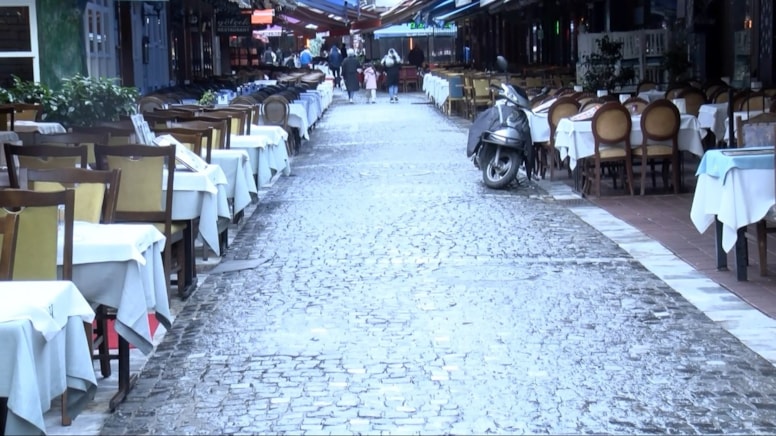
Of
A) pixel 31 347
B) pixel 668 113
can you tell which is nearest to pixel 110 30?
pixel 668 113

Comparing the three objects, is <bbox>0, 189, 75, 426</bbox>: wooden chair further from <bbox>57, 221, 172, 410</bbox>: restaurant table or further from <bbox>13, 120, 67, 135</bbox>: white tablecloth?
<bbox>13, 120, 67, 135</bbox>: white tablecloth

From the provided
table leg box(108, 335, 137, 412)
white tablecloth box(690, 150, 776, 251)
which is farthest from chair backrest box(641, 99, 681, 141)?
table leg box(108, 335, 137, 412)

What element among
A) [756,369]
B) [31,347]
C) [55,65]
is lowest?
[756,369]

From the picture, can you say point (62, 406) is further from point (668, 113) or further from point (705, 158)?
point (668, 113)

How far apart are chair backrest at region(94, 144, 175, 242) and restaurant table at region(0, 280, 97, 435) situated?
122 inches

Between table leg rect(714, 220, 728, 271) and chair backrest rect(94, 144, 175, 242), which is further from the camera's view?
table leg rect(714, 220, 728, 271)

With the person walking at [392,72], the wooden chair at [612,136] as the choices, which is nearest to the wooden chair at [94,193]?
the wooden chair at [612,136]

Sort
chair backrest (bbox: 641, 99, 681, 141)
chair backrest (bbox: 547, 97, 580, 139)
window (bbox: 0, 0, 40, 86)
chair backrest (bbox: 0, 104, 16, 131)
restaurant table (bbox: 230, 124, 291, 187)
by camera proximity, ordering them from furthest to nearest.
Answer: chair backrest (bbox: 547, 97, 580, 139)
window (bbox: 0, 0, 40, 86)
chair backrest (bbox: 641, 99, 681, 141)
restaurant table (bbox: 230, 124, 291, 187)
chair backrest (bbox: 0, 104, 16, 131)

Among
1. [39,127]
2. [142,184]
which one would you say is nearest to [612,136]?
[39,127]

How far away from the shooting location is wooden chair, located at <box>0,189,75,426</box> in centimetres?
520

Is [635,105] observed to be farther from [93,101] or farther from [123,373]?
[123,373]

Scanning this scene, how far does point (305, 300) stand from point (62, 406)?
3.11 metres

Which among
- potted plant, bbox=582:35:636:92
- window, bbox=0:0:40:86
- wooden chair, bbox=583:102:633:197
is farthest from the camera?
potted plant, bbox=582:35:636:92

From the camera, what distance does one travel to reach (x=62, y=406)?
525 cm
